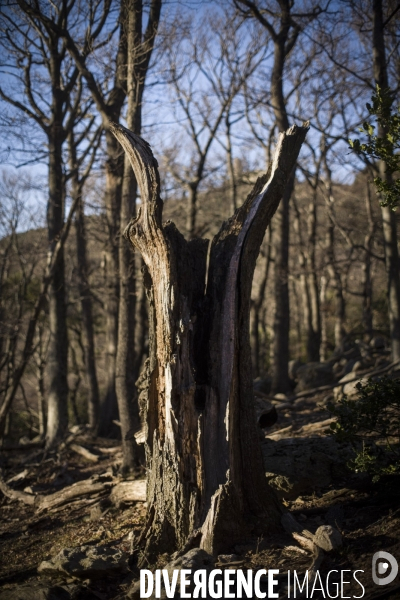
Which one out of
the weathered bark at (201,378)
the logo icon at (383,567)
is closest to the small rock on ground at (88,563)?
the weathered bark at (201,378)

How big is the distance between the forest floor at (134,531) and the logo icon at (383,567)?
2.0 inches

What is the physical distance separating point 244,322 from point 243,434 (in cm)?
115

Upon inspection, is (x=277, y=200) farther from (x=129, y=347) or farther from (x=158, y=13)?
(x=158, y=13)

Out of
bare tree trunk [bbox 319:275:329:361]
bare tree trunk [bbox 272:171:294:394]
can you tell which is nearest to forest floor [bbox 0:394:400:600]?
bare tree trunk [bbox 272:171:294:394]

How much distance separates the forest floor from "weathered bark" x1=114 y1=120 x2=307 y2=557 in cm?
36

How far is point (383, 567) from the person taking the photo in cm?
446

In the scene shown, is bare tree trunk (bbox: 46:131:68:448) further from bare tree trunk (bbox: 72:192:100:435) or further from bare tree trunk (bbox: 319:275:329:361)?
bare tree trunk (bbox: 319:275:329:361)

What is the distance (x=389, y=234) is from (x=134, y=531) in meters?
8.61

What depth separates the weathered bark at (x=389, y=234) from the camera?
429 inches

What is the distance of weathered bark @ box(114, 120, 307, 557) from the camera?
5.22 m

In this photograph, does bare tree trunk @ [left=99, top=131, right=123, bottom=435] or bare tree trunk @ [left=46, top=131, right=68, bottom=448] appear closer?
bare tree trunk @ [left=99, top=131, right=123, bottom=435]

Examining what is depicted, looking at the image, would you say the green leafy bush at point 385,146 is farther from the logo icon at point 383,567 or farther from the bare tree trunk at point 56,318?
the bare tree trunk at point 56,318

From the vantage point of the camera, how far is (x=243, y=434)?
545 centimetres

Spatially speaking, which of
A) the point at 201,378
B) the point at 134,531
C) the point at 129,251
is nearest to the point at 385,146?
the point at 201,378
